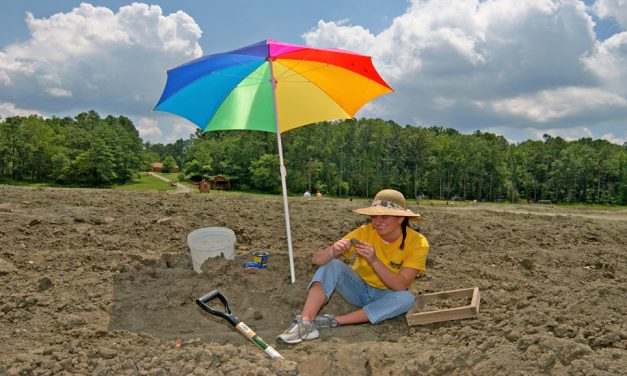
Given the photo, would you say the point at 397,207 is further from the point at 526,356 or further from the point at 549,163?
the point at 549,163

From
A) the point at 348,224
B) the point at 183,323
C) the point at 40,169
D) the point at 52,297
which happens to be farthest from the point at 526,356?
the point at 40,169

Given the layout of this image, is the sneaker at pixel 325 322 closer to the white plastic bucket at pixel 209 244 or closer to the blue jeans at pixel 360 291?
the blue jeans at pixel 360 291

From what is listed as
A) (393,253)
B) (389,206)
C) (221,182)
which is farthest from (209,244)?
(221,182)

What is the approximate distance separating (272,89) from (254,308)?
2302 mm

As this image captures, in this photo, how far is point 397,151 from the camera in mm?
55312

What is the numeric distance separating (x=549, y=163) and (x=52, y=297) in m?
67.3

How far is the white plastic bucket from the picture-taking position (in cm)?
461

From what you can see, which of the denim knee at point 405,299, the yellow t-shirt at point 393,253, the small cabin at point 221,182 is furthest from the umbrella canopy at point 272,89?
the small cabin at point 221,182

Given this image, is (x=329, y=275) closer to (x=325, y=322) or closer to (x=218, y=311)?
(x=325, y=322)

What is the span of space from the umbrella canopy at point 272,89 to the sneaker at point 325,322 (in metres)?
0.82

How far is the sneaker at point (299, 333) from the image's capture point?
10.8 feet

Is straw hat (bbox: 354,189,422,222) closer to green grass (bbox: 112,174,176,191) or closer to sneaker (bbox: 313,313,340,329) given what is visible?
sneaker (bbox: 313,313,340,329)

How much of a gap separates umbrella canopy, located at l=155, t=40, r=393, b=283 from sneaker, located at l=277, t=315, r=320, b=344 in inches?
38.9

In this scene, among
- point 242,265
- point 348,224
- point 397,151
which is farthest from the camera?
point 397,151
